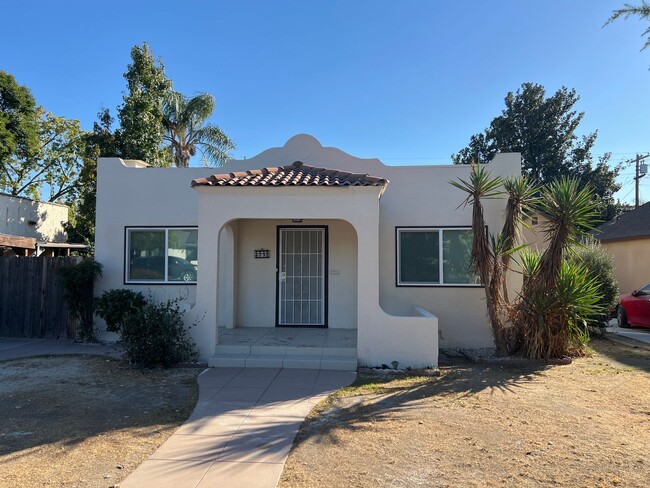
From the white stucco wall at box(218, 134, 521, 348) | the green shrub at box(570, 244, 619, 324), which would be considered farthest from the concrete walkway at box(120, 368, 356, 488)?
the green shrub at box(570, 244, 619, 324)

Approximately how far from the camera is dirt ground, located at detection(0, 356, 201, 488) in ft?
13.5

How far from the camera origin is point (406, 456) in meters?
4.41

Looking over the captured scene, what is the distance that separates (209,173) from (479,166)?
5.66 m

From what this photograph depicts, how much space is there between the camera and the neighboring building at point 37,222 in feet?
61.8

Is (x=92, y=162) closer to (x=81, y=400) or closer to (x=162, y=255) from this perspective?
(x=162, y=255)

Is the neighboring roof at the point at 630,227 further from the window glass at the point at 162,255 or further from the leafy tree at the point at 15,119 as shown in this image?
the leafy tree at the point at 15,119

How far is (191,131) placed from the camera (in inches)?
790

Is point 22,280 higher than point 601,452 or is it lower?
higher

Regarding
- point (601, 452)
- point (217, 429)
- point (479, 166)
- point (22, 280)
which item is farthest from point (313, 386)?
point (22, 280)

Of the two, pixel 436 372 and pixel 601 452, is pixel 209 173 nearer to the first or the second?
pixel 436 372

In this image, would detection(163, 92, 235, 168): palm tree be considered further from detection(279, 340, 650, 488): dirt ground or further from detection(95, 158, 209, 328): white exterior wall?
detection(279, 340, 650, 488): dirt ground

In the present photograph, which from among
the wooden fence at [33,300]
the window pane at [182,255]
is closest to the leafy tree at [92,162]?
the wooden fence at [33,300]

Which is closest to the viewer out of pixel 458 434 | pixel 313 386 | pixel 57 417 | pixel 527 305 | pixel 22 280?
pixel 458 434

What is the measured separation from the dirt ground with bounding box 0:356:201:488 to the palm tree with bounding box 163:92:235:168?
1327 cm
